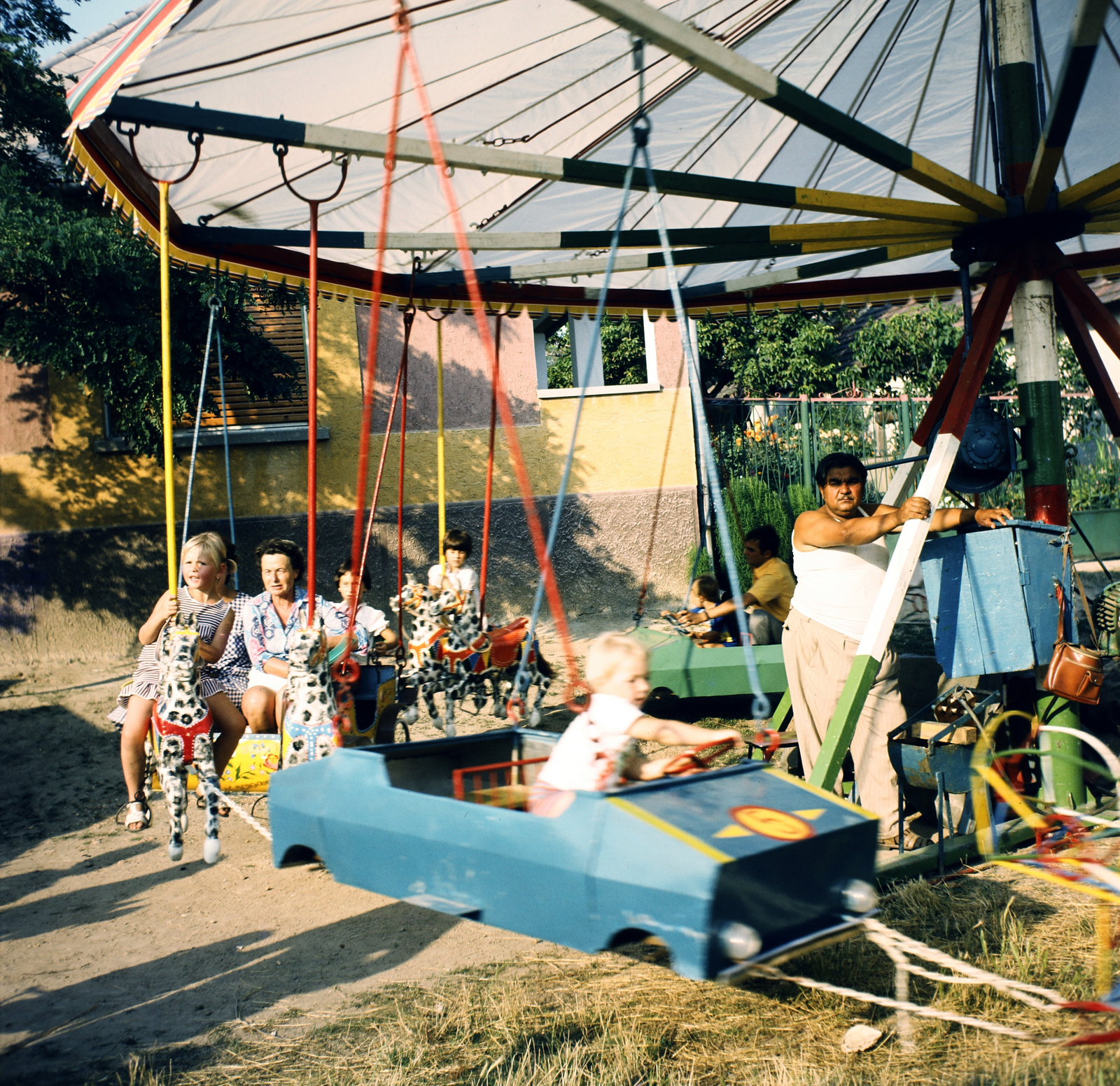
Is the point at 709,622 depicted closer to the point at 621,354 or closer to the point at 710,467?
the point at 710,467

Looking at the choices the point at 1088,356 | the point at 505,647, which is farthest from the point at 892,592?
the point at 505,647

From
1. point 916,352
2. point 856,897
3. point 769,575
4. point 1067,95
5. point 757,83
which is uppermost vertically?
point 916,352

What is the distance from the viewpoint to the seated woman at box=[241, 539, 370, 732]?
14.1ft

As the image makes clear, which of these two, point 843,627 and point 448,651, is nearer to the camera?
point 843,627

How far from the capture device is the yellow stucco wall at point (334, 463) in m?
9.62

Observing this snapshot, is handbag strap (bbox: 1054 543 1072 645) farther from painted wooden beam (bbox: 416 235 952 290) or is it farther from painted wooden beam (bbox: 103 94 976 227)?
painted wooden beam (bbox: 103 94 976 227)

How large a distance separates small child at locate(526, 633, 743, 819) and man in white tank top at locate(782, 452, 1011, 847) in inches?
66.9

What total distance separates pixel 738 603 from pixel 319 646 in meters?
1.77

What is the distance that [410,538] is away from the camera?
33.7 ft

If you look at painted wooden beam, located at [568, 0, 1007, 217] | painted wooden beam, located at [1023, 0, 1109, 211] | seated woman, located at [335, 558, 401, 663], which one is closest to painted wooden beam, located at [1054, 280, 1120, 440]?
painted wooden beam, located at [1023, 0, 1109, 211]

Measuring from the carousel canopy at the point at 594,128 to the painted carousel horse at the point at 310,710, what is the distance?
1761 millimetres

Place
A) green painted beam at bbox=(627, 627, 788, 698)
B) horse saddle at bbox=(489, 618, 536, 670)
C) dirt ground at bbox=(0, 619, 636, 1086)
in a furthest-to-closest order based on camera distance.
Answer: green painted beam at bbox=(627, 627, 788, 698)
horse saddle at bbox=(489, 618, 536, 670)
dirt ground at bbox=(0, 619, 636, 1086)

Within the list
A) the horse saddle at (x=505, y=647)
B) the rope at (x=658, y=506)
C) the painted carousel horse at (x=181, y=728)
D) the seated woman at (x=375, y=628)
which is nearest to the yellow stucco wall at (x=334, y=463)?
the rope at (x=658, y=506)

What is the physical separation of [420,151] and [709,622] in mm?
4065
